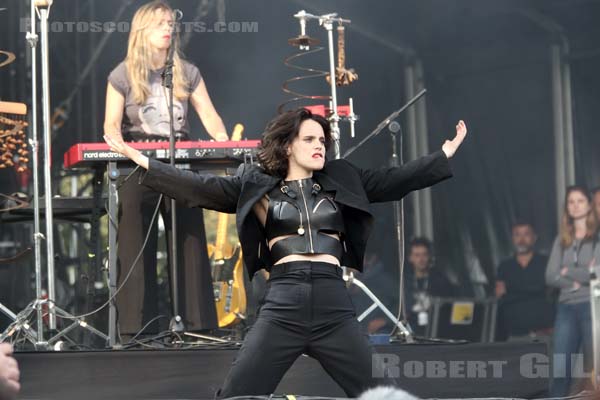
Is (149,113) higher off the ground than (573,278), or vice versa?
(149,113)

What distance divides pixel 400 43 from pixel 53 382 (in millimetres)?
5645

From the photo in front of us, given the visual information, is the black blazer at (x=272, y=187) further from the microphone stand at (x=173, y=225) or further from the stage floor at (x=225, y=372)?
the microphone stand at (x=173, y=225)

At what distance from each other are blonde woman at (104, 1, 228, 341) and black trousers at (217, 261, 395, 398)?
2.36 meters

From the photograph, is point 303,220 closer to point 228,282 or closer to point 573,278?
point 228,282

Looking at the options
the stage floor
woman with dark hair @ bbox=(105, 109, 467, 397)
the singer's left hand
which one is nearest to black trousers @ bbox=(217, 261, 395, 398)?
woman with dark hair @ bbox=(105, 109, 467, 397)

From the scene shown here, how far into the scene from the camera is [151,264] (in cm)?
748

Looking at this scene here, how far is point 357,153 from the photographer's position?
1092cm

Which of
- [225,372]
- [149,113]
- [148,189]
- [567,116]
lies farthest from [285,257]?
[567,116]

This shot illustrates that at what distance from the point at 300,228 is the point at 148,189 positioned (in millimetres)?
2410

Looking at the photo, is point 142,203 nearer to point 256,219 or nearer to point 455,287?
point 256,219

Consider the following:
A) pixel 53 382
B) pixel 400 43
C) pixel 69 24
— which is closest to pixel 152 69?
pixel 69 24

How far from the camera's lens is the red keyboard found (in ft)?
23.3

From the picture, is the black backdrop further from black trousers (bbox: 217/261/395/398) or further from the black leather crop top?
black trousers (bbox: 217/261/395/398)

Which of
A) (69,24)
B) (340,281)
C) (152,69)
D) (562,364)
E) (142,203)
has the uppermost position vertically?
(69,24)
